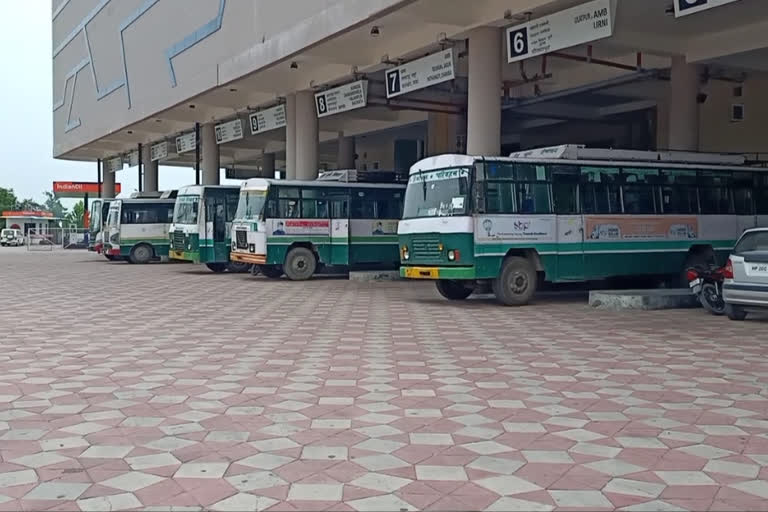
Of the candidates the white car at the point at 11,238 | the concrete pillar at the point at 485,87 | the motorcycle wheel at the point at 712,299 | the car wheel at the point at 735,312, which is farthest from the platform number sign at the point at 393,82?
the white car at the point at 11,238

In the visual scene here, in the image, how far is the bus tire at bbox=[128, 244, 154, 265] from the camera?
3098cm

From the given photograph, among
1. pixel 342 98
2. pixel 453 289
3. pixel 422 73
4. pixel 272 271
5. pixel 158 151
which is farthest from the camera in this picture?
pixel 158 151

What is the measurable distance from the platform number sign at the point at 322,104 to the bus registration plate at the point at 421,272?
29.6 ft

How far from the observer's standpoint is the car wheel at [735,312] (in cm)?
1194

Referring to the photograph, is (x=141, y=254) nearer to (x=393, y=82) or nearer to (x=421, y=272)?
(x=393, y=82)

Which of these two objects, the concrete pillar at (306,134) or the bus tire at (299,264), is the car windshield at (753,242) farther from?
the concrete pillar at (306,134)

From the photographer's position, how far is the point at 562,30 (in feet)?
47.2

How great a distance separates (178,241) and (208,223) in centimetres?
150

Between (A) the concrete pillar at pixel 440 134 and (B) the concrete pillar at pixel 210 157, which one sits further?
(B) the concrete pillar at pixel 210 157

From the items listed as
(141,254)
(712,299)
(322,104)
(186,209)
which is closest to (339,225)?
(322,104)

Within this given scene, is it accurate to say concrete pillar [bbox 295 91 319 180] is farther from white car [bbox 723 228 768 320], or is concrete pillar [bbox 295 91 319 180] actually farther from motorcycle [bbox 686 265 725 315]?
white car [bbox 723 228 768 320]

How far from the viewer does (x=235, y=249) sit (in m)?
21.5

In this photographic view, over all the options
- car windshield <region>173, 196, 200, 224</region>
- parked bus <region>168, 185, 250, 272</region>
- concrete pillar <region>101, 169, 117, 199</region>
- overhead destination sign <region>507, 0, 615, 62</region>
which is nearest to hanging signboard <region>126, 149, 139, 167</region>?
concrete pillar <region>101, 169, 117, 199</region>

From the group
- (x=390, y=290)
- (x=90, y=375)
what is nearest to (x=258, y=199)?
(x=390, y=290)
